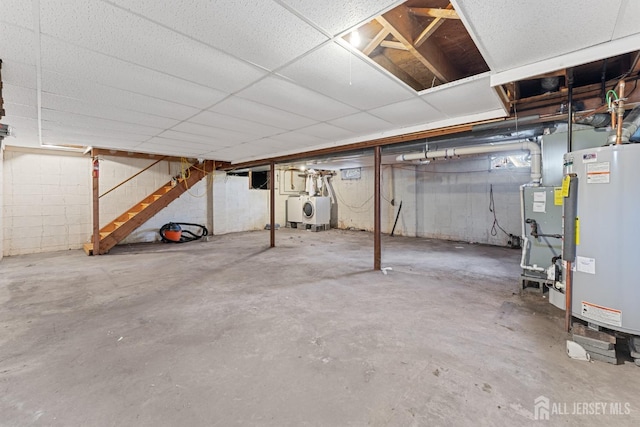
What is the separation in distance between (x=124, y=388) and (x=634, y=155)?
11.9ft

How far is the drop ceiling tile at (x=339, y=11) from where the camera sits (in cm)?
132

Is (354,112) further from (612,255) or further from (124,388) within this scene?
(124,388)

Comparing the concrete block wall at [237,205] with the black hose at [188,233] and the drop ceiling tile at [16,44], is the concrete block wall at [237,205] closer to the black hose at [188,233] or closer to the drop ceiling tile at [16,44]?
the black hose at [188,233]

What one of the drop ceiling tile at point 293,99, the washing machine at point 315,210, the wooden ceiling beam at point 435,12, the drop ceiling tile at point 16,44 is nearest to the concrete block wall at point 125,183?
the washing machine at point 315,210

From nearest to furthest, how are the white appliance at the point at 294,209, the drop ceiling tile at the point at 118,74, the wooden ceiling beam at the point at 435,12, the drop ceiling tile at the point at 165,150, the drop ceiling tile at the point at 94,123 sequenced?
the wooden ceiling beam at the point at 435,12, the drop ceiling tile at the point at 118,74, the drop ceiling tile at the point at 94,123, the drop ceiling tile at the point at 165,150, the white appliance at the point at 294,209

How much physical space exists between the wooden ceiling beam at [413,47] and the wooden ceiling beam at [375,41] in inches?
2.2

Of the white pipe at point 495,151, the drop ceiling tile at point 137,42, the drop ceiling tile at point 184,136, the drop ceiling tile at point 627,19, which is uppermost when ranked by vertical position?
the drop ceiling tile at point 184,136

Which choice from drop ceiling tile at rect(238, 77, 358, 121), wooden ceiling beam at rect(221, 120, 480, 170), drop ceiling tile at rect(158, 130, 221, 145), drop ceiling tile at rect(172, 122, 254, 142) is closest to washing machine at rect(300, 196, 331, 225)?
wooden ceiling beam at rect(221, 120, 480, 170)

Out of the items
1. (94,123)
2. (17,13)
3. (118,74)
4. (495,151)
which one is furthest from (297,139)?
(17,13)

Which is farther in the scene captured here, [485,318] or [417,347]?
[485,318]

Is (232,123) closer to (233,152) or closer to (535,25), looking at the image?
(233,152)

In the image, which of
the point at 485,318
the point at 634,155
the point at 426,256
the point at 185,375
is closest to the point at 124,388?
the point at 185,375

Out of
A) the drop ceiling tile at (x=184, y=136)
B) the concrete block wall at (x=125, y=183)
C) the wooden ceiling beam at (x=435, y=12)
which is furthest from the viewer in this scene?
the concrete block wall at (x=125, y=183)

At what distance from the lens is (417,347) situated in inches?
78.7
